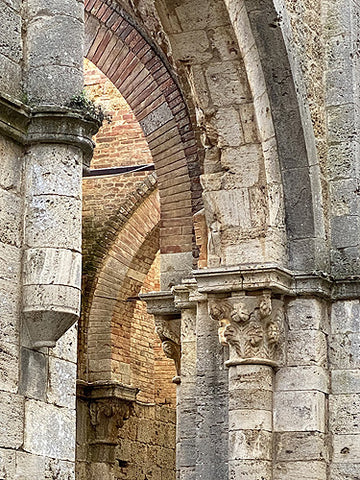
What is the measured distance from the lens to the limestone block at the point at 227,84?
28.6 feet

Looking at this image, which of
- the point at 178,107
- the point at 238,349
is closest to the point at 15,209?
the point at 238,349

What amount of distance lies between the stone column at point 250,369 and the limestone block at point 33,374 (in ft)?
10.4

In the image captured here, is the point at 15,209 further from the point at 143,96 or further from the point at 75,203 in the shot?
the point at 143,96

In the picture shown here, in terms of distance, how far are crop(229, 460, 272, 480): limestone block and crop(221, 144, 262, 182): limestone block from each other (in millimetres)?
1870

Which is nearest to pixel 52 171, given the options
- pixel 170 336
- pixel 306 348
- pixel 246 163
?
pixel 246 163

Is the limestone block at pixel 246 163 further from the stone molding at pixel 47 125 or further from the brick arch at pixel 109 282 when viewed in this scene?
the brick arch at pixel 109 282

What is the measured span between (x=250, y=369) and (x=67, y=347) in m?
3.07

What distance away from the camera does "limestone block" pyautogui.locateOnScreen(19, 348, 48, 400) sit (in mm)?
5320

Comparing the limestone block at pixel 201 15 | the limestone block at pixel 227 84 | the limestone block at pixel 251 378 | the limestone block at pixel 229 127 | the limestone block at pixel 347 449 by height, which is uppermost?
the limestone block at pixel 201 15

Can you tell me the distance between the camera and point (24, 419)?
5.26 metres

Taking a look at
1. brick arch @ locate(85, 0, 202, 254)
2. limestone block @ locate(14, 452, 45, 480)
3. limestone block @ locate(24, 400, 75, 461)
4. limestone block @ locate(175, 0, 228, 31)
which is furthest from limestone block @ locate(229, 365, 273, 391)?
limestone block @ locate(14, 452, 45, 480)

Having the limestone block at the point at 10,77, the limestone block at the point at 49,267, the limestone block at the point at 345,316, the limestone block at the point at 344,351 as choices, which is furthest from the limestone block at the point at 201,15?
the limestone block at the point at 49,267

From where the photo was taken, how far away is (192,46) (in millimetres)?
8641

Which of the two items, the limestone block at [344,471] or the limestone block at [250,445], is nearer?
the limestone block at [250,445]
